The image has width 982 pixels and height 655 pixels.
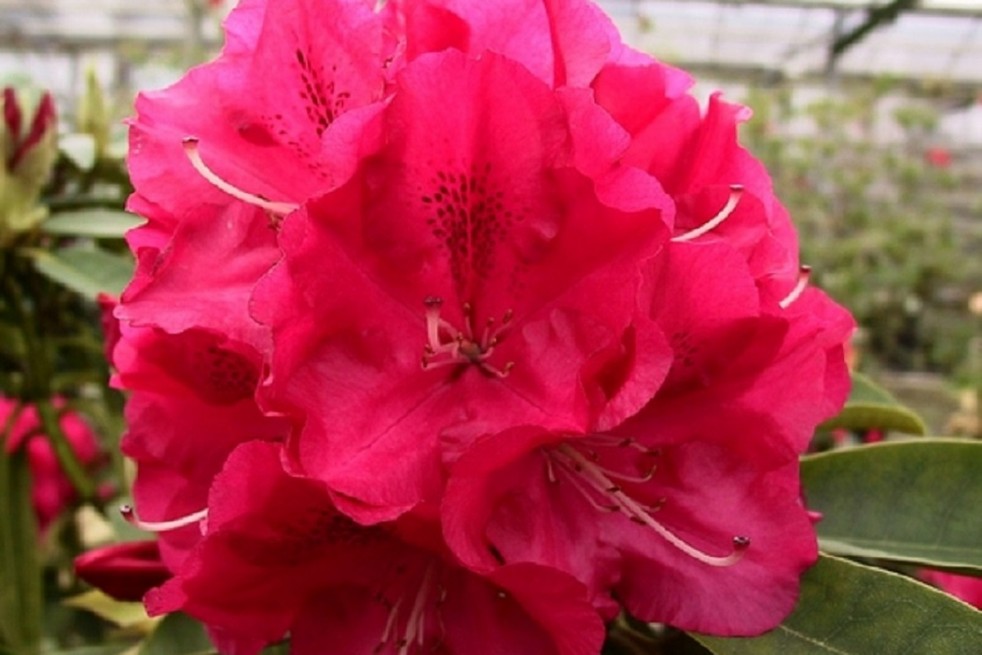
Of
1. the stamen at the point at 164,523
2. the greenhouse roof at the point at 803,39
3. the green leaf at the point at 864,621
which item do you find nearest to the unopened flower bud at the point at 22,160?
the stamen at the point at 164,523

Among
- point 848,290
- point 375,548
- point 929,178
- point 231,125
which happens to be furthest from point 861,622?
point 929,178

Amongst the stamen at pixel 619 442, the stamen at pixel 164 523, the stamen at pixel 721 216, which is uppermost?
the stamen at pixel 721 216

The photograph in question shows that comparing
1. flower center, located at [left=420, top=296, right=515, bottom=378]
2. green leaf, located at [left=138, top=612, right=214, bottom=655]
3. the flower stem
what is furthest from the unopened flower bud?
flower center, located at [left=420, top=296, right=515, bottom=378]

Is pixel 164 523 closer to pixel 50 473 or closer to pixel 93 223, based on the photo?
pixel 93 223

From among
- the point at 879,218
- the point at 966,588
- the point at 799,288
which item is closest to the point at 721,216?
the point at 799,288

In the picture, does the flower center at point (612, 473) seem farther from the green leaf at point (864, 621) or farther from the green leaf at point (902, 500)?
the green leaf at point (902, 500)

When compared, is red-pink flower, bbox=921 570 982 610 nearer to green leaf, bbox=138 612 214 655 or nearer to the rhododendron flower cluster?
the rhododendron flower cluster
